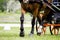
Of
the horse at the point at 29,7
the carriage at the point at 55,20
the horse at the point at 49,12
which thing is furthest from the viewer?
the horse at the point at 49,12

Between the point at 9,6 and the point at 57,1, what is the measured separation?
106 ft

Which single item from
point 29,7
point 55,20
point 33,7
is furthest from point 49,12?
point 29,7

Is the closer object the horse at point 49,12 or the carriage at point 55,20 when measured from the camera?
the carriage at point 55,20

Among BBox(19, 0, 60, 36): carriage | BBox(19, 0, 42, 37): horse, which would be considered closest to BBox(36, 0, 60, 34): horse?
BBox(19, 0, 60, 36): carriage

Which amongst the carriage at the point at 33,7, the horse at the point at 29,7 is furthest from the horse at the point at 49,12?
the horse at the point at 29,7

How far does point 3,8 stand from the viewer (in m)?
51.7

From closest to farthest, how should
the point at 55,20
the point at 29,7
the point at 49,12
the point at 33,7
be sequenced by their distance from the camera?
the point at 29,7, the point at 33,7, the point at 55,20, the point at 49,12

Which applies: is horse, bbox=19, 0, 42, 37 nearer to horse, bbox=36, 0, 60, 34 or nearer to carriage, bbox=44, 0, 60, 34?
horse, bbox=36, 0, 60, 34

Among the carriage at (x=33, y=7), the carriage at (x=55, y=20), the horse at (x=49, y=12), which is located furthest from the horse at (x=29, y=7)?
the carriage at (x=55, y=20)

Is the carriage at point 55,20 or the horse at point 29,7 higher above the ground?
the horse at point 29,7

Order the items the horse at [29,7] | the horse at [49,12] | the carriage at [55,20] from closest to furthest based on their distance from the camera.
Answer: the horse at [29,7], the carriage at [55,20], the horse at [49,12]

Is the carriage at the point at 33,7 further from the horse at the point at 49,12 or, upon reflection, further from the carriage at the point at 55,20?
the carriage at the point at 55,20

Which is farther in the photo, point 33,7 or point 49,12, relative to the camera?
point 49,12

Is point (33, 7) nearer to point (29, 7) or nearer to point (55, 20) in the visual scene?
point (29, 7)
